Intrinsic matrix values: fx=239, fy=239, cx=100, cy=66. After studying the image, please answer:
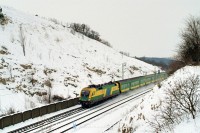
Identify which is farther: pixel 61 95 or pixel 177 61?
pixel 61 95

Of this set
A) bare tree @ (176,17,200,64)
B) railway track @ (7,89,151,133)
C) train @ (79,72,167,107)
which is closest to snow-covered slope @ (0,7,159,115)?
railway track @ (7,89,151,133)

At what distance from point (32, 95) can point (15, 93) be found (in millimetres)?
3064

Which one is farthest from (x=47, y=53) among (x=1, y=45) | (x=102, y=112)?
(x=102, y=112)

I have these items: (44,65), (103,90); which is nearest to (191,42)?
(103,90)

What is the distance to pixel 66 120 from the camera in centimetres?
2694

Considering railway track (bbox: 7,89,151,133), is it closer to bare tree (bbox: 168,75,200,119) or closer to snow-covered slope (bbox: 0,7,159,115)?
snow-covered slope (bbox: 0,7,159,115)

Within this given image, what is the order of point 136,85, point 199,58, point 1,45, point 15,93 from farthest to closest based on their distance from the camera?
point 136,85, point 1,45, point 15,93, point 199,58

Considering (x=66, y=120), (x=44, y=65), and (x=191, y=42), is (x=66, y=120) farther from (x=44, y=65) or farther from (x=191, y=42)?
(x=44, y=65)

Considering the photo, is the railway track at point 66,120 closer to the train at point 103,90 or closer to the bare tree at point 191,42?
the train at point 103,90

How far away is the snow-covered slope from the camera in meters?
38.0

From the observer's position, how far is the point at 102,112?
3062 centimetres

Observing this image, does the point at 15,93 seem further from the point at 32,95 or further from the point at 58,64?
the point at 58,64

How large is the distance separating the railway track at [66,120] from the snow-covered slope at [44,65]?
6.86 m

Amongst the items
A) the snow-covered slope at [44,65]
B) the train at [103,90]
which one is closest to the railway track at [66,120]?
the train at [103,90]
